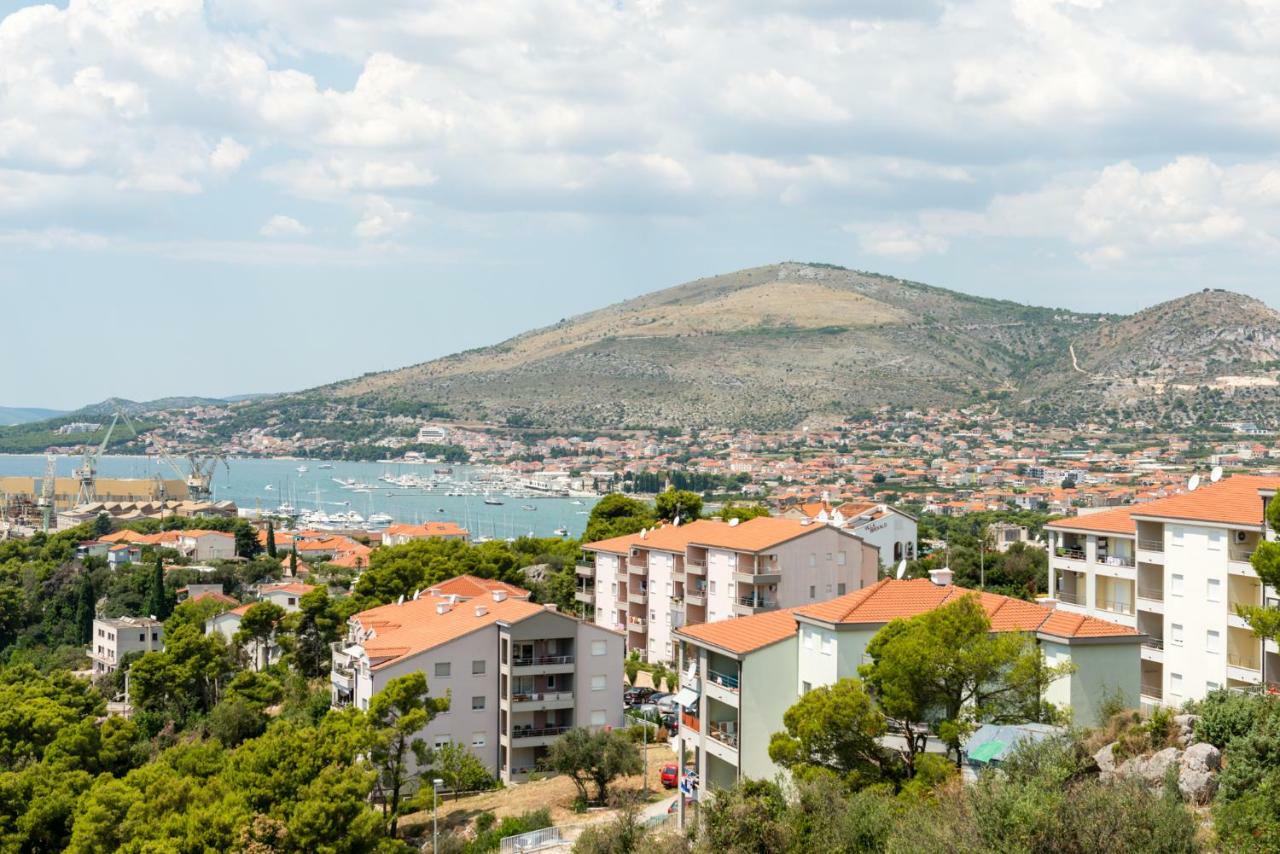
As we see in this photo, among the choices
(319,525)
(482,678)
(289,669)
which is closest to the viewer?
(482,678)

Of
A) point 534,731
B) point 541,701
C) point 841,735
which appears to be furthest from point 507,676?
point 841,735

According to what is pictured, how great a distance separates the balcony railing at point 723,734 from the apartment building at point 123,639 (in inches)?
1680

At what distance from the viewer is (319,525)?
159875mm

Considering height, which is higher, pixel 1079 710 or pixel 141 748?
pixel 1079 710

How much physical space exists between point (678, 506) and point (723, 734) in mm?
35092

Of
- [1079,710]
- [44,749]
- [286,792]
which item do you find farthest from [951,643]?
[44,749]

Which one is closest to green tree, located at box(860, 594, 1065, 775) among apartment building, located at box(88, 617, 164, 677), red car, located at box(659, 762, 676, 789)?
red car, located at box(659, 762, 676, 789)

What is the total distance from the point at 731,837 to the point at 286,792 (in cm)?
1234

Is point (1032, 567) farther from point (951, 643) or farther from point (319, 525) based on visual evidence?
point (319, 525)

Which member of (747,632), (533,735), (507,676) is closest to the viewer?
(747,632)

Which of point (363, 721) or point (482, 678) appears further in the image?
point (482, 678)

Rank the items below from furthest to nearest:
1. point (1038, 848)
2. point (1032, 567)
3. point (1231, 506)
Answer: point (1032, 567)
point (1231, 506)
point (1038, 848)

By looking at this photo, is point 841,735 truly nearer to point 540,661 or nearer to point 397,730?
point 397,730

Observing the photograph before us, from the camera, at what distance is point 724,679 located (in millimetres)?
29469
